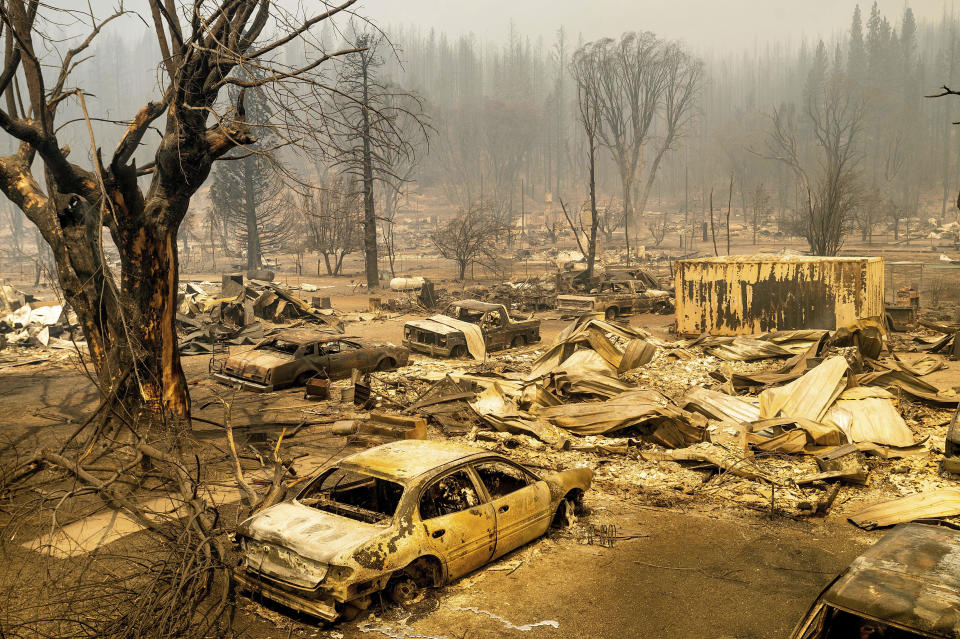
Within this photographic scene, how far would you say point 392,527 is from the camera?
5.18 metres

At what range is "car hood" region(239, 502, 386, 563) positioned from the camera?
494 cm

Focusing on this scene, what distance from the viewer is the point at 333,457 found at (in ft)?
31.5

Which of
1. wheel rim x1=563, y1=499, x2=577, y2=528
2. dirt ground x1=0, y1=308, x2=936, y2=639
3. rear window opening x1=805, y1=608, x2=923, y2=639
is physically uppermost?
rear window opening x1=805, y1=608, x2=923, y2=639

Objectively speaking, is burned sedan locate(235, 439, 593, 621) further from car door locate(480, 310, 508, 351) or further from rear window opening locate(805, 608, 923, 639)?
car door locate(480, 310, 508, 351)

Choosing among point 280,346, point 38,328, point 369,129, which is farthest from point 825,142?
point 38,328

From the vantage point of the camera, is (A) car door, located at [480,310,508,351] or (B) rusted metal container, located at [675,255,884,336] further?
(A) car door, located at [480,310,508,351]

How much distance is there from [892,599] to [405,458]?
3.78 metres

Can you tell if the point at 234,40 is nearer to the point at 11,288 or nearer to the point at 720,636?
the point at 720,636

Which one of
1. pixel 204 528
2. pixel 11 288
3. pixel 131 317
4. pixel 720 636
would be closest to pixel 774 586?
pixel 720 636

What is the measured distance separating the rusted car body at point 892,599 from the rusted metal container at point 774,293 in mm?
14515

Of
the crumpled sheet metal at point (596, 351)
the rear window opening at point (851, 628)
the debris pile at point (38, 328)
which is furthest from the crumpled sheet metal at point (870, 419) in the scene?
the debris pile at point (38, 328)

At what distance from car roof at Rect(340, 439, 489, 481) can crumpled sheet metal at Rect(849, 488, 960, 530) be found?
424 centimetres

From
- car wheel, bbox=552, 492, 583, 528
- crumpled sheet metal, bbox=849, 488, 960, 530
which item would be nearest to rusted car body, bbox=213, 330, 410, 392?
car wheel, bbox=552, 492, 583, 528

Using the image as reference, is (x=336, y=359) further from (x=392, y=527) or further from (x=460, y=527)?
(x=392, y=527)
